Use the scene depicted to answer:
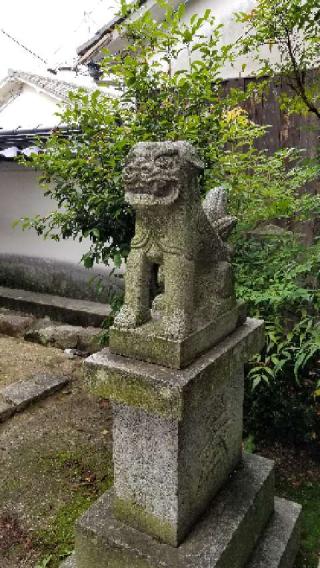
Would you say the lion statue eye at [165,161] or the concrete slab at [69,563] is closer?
the lion statue eye at [165,161]

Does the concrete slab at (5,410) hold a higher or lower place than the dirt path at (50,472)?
higher

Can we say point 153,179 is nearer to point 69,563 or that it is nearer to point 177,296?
point 177,296

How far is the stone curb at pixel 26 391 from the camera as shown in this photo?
15.8 feet

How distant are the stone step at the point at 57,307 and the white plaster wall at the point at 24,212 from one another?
75 cm

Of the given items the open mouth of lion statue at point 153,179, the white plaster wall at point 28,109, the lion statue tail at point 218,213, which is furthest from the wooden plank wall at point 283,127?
the white plaster wall at point 28,109

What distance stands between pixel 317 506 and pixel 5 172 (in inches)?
290

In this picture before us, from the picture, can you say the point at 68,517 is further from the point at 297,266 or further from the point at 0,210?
the point at 0,210

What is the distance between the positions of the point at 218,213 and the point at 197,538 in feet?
6.30

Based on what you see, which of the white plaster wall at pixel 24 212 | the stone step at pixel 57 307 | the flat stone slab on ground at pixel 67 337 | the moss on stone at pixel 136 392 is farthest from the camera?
the white plaster wall at pixel 24 212

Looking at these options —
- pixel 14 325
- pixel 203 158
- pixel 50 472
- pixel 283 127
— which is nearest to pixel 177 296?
pixel 203 158

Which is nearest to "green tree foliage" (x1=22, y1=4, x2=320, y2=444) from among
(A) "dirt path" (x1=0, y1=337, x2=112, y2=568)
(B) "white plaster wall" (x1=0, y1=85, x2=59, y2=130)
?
(A) "dirt path" (x1=0, y1=337, x2=112, y2=568)

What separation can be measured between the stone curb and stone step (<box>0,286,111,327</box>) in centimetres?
150

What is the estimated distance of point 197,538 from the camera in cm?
244

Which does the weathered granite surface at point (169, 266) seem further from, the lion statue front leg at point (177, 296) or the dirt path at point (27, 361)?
the dirt path at point (27, 361)
